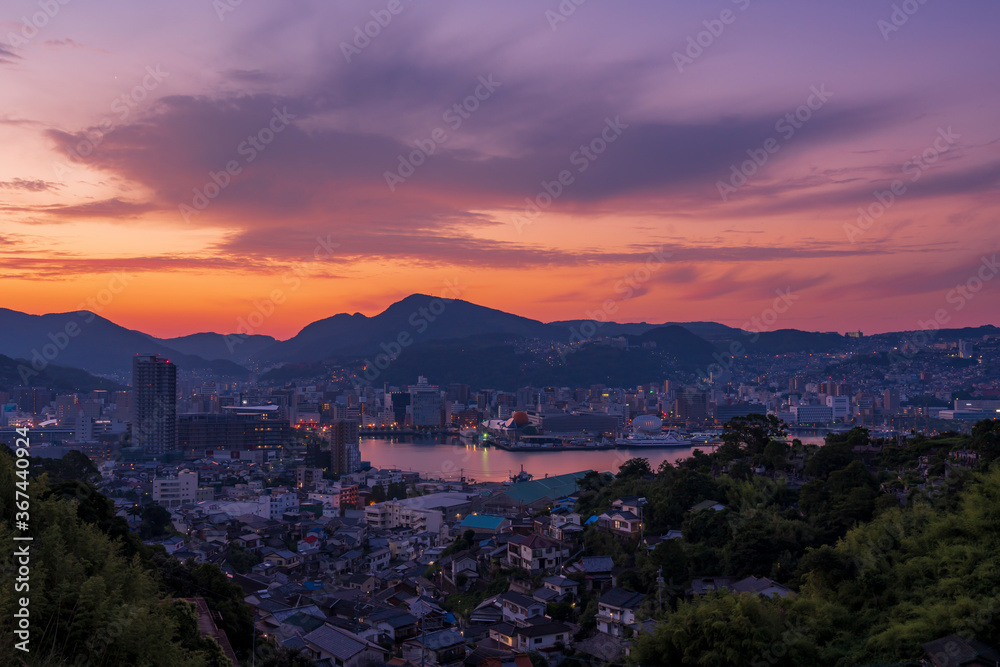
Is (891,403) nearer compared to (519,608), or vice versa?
(519,608)

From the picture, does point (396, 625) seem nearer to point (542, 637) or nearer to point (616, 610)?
point (542, 637)

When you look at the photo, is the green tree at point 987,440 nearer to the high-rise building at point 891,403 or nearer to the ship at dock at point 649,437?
the ship at dock at point 649,437

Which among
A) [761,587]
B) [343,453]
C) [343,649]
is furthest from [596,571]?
[343,453]

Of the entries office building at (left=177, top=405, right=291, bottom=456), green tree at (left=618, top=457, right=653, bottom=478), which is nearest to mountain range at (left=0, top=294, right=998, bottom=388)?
office building at (left=177, top=405, right=291, bottom=456)

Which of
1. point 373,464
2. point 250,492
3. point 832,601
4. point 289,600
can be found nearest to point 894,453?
point 832,601

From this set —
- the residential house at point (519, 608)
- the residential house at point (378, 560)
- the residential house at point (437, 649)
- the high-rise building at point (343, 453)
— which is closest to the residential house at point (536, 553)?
the residential house at point (519, 608)

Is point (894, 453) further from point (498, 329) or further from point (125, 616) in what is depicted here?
point (498, 329)
